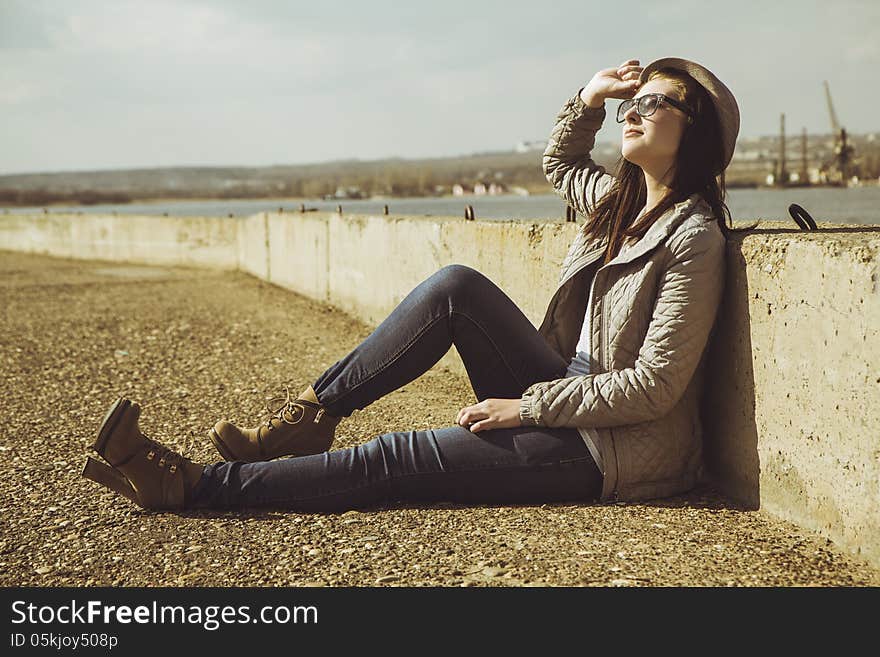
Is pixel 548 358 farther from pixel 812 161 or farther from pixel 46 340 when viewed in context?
pixel 812 161

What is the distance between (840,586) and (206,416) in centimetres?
345

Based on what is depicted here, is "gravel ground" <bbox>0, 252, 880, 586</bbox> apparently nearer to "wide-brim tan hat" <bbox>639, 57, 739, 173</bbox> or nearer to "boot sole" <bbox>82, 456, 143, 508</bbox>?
"boot sole" <bbox>82, 456, 143, 508</bbox>

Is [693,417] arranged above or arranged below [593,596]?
above

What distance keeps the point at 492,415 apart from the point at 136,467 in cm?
118

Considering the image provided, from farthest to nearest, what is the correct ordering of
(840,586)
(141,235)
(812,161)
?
1. (141,235)
2. (812,161)
3. (840,586)

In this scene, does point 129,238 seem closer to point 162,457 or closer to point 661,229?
point 162,457

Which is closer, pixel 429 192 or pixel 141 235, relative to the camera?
pixel 141 235

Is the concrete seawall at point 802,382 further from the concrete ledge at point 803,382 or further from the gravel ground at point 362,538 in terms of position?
the gravel ground at point 362,538

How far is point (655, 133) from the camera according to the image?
3342mm

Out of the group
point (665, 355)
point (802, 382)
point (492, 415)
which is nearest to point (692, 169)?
point (665, 355)

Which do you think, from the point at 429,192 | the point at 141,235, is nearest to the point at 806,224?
the point at 141,235

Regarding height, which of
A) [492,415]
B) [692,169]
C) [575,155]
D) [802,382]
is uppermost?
[575,155]

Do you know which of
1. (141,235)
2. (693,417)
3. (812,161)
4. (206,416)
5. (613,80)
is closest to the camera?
(693,417)

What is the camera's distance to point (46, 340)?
8266mm
